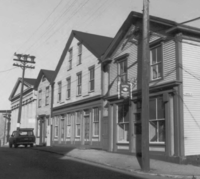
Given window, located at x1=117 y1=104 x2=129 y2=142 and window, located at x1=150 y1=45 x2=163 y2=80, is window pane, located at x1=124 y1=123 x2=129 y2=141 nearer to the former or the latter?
window, located at x1=117 y1=104 x2=129 y2=142

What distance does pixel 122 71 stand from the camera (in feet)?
66.5

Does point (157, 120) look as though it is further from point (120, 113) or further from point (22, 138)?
point (22, 138)

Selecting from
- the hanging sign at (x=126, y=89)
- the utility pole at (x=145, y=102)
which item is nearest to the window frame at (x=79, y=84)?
the hanging sign at (x=126, y=89)

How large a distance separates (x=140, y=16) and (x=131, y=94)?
4.63m

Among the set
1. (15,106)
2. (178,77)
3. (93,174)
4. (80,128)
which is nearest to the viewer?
(93,174)

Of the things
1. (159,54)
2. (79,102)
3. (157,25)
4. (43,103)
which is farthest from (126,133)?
(43,103)

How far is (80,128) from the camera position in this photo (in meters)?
26.2

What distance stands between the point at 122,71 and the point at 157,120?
4.93 meters

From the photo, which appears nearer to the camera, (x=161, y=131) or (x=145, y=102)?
(x=145, y=102)

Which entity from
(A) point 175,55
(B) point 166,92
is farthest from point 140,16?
(B) point 166,92

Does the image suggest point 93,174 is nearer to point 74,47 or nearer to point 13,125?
point 74,47

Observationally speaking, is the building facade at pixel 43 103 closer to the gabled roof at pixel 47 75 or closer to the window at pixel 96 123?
the gabled roof at pixel 47 75

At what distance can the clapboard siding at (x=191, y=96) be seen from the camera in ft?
49.2

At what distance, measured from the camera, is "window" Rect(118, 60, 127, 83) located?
19861 millimetres
